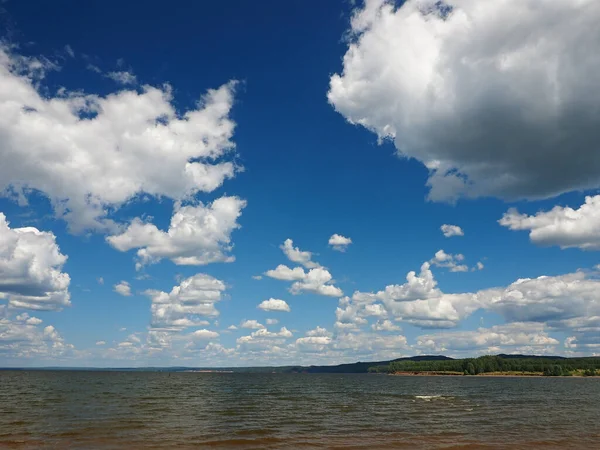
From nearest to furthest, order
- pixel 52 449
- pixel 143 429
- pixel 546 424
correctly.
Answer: pixel 52 449, pixel 143 429, pixel 546 424

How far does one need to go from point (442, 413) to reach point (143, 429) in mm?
42788

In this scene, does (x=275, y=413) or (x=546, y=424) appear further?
(x=275, y=413)

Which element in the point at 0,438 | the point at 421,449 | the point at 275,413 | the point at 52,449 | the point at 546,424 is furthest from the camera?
the point at 275,413

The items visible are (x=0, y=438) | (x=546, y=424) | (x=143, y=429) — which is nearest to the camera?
(x=0, y=438)

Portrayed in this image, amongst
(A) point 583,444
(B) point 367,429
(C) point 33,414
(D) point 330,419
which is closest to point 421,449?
(B) point 367,429

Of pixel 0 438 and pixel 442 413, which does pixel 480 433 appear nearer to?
pixel 442 413

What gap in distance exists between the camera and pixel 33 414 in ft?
194

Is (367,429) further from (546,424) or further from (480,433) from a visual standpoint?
(546,424)

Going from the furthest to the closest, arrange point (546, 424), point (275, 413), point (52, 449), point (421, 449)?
point (275, 413), point (546, 424), point (421, 449), point (52, 449)

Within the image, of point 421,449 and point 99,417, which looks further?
point 99,417

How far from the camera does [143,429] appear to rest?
4662 cm

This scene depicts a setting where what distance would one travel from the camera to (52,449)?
3544 cm

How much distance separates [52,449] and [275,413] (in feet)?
111

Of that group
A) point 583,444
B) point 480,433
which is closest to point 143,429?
point 480,433
